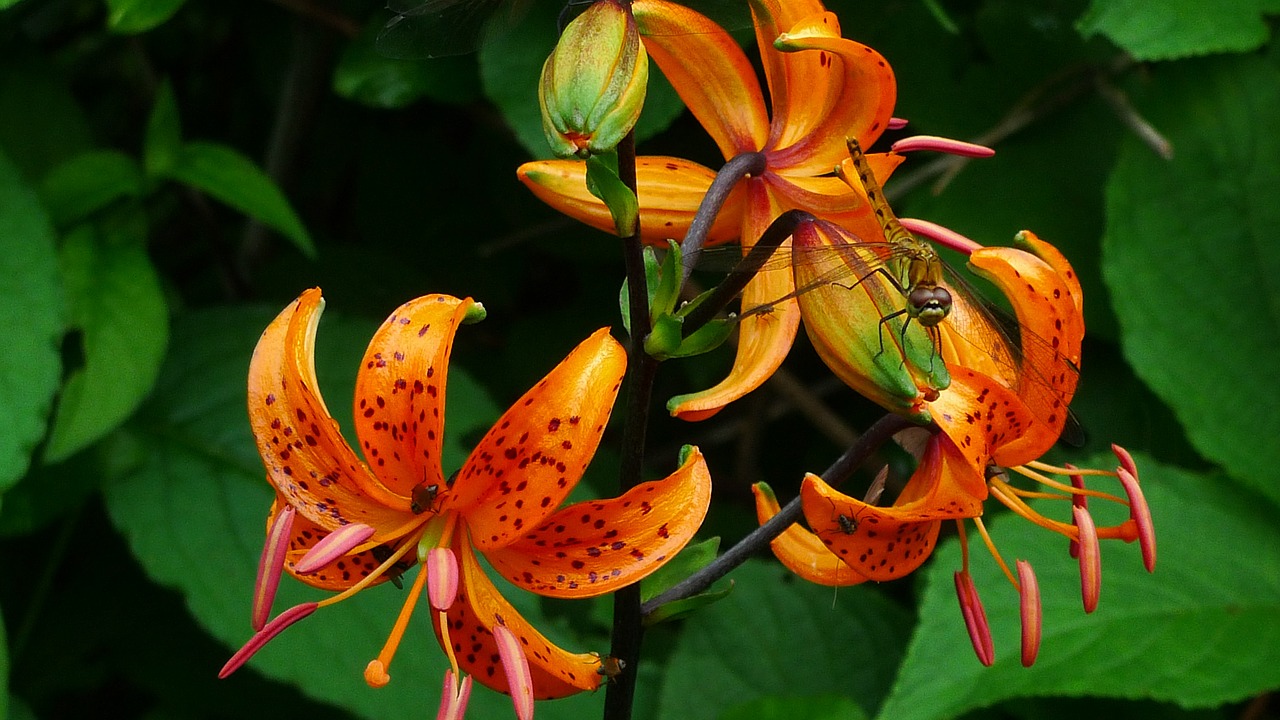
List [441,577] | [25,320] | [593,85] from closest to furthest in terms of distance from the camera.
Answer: [593,85] < [441,577] < [25,320]

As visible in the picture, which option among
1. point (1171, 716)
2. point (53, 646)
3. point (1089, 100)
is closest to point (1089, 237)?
point (1089, 100)

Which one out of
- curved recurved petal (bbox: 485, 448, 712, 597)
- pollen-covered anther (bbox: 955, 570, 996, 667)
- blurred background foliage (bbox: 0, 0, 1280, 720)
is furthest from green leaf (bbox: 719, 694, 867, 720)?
curved recurved petal (bbox: 485, 448, 712, 597)

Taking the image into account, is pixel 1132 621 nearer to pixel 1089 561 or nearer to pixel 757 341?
pixel 1089 561

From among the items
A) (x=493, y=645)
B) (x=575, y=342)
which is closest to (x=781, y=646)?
(x=575, y=342)

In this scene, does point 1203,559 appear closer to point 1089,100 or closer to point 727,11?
point 1089,100

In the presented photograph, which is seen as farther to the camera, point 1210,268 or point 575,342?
point 575,342

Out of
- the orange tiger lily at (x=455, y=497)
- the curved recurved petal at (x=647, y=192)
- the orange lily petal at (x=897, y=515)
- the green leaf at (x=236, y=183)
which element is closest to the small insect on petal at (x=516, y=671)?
the orange tiger lily at (x=455, y=497)

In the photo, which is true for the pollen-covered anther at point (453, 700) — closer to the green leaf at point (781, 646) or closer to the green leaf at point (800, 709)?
the green leaf at point (800, 709)
